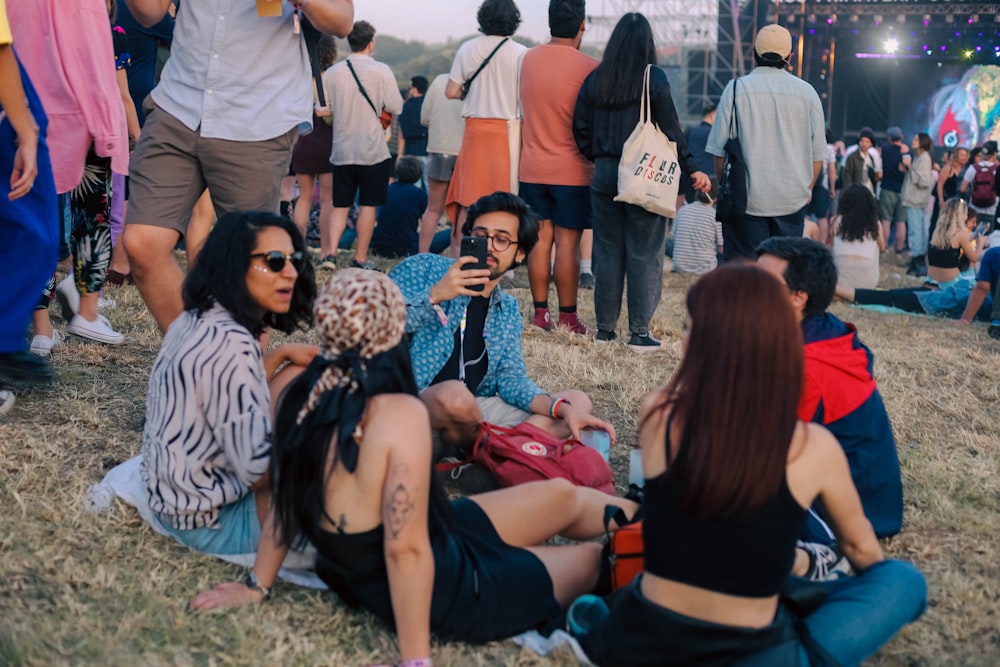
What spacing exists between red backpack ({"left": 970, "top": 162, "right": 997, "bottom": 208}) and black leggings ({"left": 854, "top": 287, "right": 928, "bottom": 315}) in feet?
11.5

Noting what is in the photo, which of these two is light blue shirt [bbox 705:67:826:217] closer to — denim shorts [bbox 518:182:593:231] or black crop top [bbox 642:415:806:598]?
denim shorts [bbox 518:182:593:231]

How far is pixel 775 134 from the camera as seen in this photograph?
5.78 meters

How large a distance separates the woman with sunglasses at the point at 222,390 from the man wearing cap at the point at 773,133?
343 cm

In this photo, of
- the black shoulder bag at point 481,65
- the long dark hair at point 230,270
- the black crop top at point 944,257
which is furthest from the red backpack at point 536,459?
the black crop top at point 944,257

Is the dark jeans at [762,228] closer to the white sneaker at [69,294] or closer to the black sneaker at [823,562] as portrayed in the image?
the black sneaker at [823,562]

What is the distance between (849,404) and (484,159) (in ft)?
12.3

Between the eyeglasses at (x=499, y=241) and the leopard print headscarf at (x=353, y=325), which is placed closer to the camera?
the leopard print headscarf at (x=353, y=325)

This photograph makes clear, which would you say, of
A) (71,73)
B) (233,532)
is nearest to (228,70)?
(71,73)

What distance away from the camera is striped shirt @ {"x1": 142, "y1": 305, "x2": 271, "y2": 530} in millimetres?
2727

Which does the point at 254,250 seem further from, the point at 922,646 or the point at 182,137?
the point at 922,646

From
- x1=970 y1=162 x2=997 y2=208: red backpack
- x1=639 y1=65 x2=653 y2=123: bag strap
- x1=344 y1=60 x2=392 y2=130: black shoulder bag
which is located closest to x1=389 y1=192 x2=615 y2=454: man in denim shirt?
x1=639 y1=65 x2=653 y2=123: bag strap

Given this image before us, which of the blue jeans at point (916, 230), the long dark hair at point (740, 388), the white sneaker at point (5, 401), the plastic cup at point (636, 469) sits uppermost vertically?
the long dark hair at point (740, 388)

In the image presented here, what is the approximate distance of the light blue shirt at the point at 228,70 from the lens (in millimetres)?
3844

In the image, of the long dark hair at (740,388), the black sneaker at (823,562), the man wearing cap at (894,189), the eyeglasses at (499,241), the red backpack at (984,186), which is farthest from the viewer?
the man wearing cap at (894,189)
